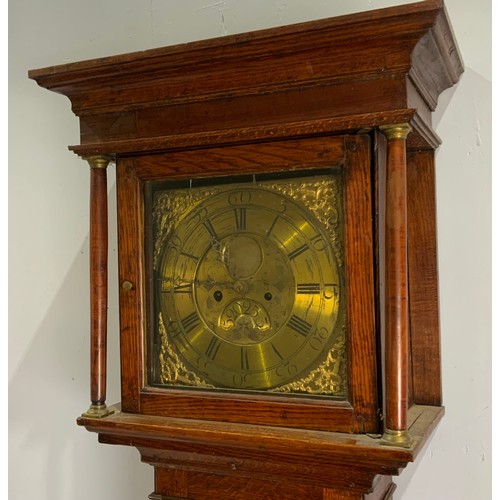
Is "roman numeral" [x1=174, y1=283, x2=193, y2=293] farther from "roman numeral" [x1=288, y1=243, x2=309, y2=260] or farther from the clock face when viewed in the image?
"roman numeral" [x1=288, y1=243, x2=309, y2=260]

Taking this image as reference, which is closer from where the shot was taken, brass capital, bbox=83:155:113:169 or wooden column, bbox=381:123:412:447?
wooden column, bbox=381:123:412:447

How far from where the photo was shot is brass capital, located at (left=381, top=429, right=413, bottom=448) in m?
0.88

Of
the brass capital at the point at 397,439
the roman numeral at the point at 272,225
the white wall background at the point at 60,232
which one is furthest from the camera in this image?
the white wall background at the point at 60,232

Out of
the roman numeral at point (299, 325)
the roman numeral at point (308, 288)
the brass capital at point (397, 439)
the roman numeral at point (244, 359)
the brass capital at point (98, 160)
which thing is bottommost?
the brass capital at point (397, 439)

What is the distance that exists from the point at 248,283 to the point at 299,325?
103mm

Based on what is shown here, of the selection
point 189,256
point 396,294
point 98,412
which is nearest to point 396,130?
point 396,294

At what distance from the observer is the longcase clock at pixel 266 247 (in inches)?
35.9

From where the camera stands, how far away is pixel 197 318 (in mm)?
1047

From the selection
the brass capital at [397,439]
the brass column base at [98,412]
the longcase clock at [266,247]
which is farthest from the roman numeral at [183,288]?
the brass capital at [397,439]

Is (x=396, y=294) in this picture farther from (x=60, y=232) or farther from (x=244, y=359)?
(x=60, y=232)

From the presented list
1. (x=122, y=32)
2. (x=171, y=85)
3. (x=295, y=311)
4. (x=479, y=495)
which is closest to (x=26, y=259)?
(x=122, y=32)

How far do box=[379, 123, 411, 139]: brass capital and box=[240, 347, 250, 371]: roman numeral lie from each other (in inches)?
15.3

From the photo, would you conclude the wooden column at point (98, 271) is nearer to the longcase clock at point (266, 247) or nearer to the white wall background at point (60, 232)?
the longcase clock at point (266, 247)

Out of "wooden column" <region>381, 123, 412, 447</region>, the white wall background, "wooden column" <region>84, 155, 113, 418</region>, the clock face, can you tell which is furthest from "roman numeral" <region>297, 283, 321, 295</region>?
the white wall background
